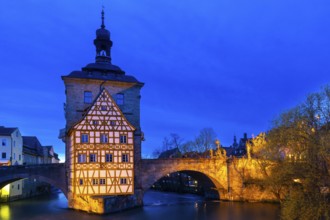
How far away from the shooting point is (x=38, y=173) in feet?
125

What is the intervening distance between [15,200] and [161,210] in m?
24.3

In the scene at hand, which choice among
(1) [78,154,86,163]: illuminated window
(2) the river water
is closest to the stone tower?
(1) [78,154,86,163]: illuminated window

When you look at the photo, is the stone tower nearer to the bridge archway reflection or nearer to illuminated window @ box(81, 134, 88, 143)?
illuminated window @ box(81, 134, 88, 143)

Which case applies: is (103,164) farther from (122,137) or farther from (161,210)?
(161,210)

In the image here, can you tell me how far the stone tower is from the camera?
3759 centimetres

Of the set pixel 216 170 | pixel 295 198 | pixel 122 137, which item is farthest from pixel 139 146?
pixel 295 198

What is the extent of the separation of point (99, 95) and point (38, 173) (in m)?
9.68

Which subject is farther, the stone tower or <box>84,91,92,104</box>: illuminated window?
<box>84,91,92,104</box>: illuminated window

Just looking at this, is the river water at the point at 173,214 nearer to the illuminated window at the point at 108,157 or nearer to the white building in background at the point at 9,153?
the illuminated window at the point at 108,157

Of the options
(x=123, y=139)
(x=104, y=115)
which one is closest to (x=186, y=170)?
A: (x=123, y=139)

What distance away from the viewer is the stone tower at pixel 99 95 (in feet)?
123

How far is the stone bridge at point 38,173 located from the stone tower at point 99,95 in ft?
2.84

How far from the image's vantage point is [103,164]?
121 feet

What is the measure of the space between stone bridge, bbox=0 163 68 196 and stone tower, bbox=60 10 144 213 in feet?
2.84
